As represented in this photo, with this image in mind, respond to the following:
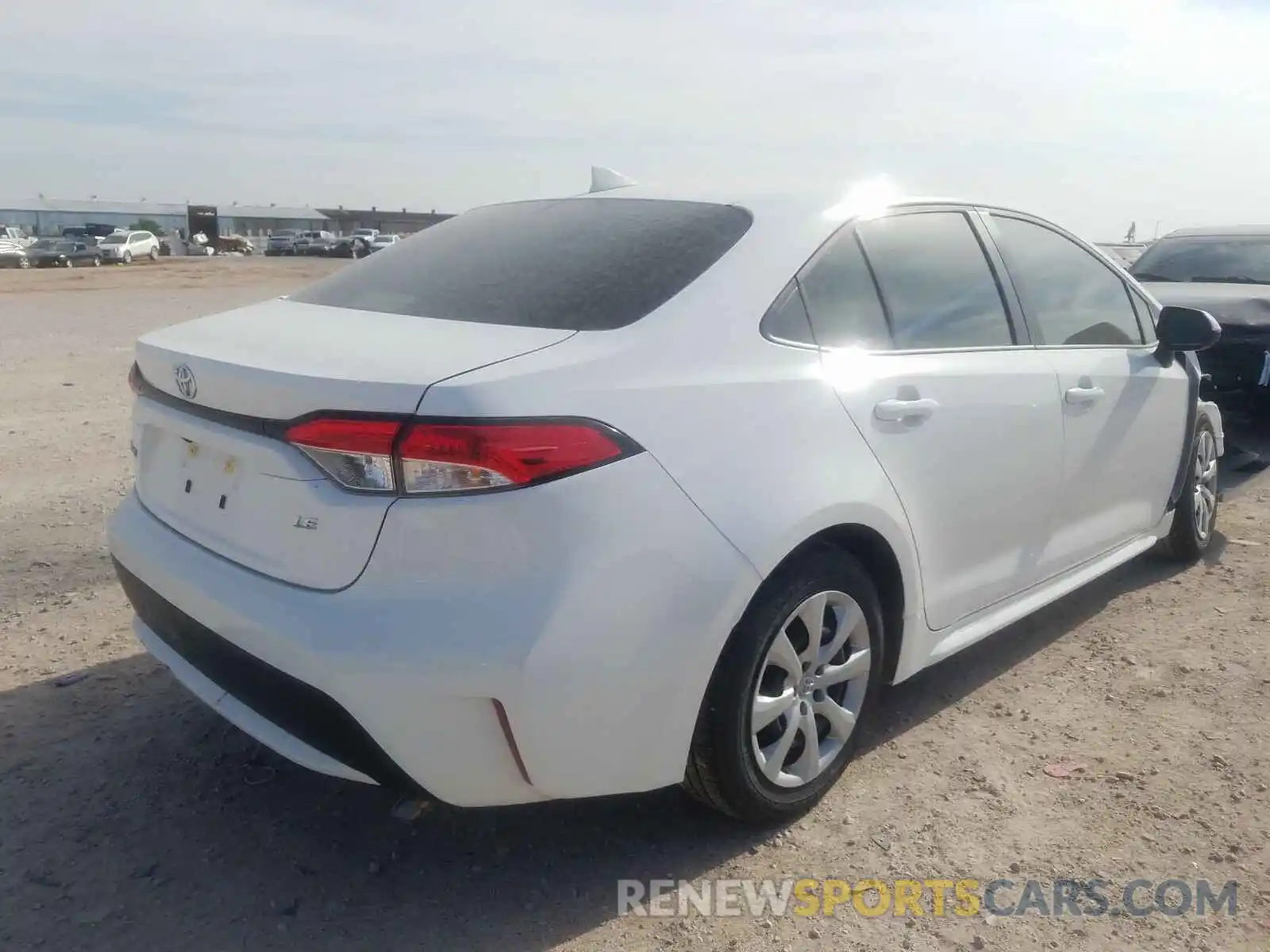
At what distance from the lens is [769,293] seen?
9.00 ft

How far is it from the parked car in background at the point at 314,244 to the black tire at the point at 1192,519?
60.8 m

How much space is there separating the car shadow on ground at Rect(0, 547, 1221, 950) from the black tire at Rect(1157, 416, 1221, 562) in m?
2.15

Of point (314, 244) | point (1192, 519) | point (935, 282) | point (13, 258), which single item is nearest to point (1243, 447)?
point (1192, 519)

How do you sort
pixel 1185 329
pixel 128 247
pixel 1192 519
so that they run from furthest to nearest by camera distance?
pixel 128 247
pixel 1192 519
pixel 1185 329

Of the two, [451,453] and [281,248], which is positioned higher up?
[451,453]

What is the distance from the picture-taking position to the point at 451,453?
2.14 metres

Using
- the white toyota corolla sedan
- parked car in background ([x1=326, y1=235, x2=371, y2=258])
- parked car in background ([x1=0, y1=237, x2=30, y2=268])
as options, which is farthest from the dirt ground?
parked car in background ([x1=326, y1=235, x2=371, y2=258])

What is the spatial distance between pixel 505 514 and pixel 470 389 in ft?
0.85

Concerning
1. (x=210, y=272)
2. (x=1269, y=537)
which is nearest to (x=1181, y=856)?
(x=1269, y=537)

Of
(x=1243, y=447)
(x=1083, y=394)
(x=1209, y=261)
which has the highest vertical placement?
(x=1209, y=261)

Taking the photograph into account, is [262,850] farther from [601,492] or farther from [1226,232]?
[1226,232]

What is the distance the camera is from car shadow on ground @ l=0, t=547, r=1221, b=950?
8.04ft

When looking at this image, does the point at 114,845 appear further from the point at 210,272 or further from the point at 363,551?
the point at 210,272

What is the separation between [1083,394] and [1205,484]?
5.61ft
